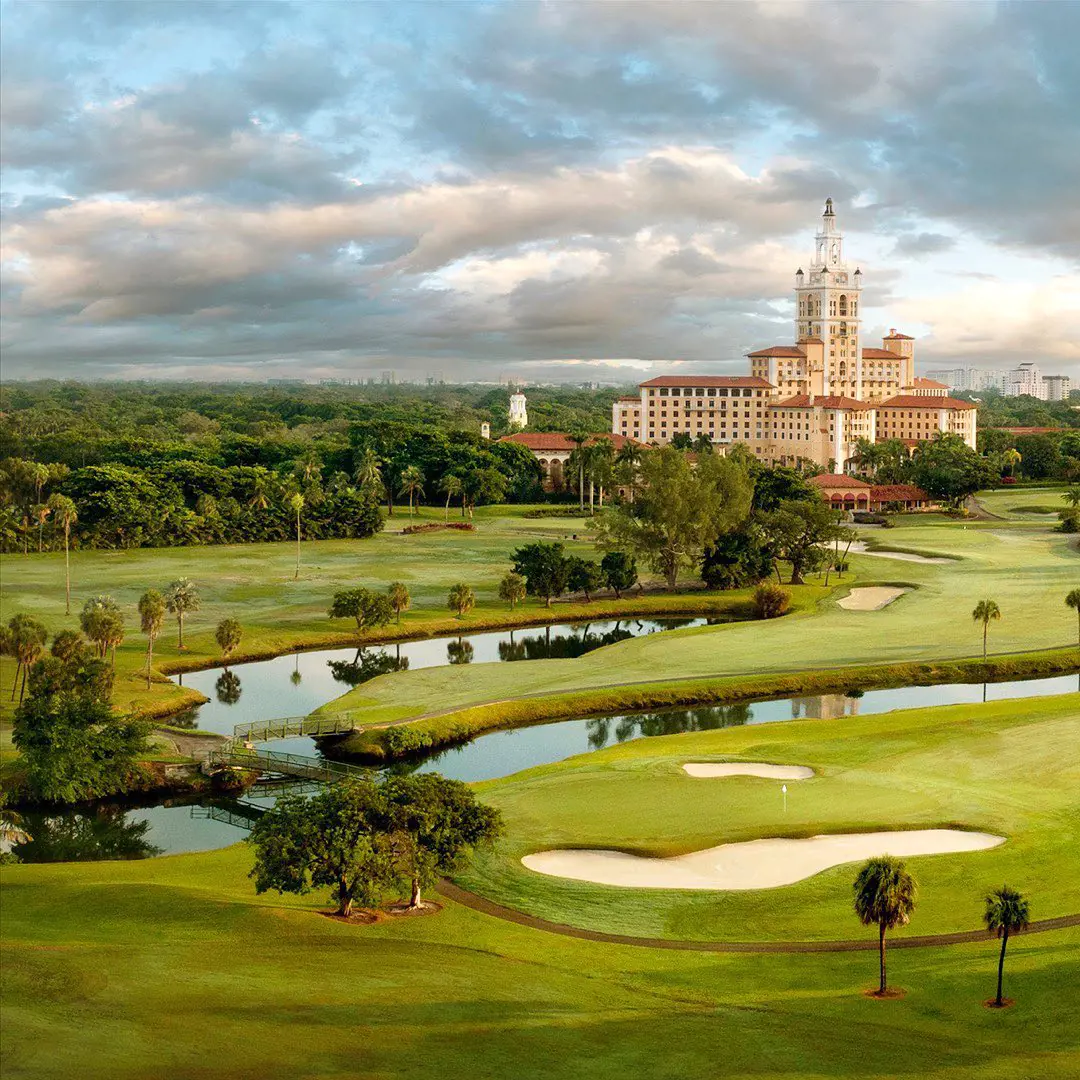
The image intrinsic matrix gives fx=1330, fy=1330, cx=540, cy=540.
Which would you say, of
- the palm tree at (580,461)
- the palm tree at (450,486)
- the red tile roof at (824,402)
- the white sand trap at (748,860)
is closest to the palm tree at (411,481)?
the palm tree at (450,486)

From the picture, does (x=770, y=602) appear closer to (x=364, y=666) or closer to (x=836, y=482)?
(x=364, y=666)

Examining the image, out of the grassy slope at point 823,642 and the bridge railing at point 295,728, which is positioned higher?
the grassy slope at point 823,642

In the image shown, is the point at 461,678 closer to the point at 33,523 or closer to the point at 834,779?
the point at 834,779

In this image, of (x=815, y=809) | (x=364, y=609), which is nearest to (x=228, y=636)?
(x=364, y=609)

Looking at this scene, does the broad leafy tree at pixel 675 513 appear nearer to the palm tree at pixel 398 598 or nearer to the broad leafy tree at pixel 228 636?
the palm tree at pixel 398 598

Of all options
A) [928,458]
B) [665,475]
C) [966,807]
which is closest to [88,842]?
[966,807]

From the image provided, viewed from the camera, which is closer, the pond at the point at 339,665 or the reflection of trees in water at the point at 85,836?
the reflection of trees in water at the point at 85,836
